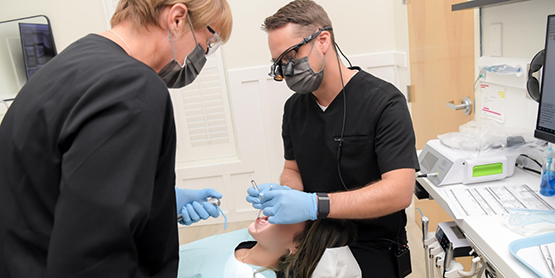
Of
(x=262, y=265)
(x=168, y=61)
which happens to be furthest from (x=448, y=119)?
(x=168, y=61)

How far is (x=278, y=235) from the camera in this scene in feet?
5.13

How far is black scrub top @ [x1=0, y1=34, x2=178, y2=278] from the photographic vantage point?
0.65 metres

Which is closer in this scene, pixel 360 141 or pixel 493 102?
pixel 360 141

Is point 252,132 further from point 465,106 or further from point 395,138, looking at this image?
point 395,138

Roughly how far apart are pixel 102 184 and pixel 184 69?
0.53 m

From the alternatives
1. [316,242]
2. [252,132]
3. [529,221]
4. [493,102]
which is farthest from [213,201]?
[252,132]

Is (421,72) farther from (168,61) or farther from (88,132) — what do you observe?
(88,132)

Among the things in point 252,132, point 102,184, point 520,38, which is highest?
point 520,38

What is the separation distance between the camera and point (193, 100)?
124 inches

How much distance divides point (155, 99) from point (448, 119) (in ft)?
6.28

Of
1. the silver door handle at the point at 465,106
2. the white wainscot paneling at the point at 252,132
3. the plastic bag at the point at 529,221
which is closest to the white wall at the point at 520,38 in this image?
the silver door handle at the point at 465,106

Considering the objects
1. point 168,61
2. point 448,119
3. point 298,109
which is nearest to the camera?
point 168,61

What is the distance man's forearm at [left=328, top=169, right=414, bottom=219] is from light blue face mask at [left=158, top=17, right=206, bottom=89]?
0.61 m

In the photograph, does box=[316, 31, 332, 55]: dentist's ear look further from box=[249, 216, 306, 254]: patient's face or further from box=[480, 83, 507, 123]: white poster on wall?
box=[480, 83, 507, 123]: white poster on wall
